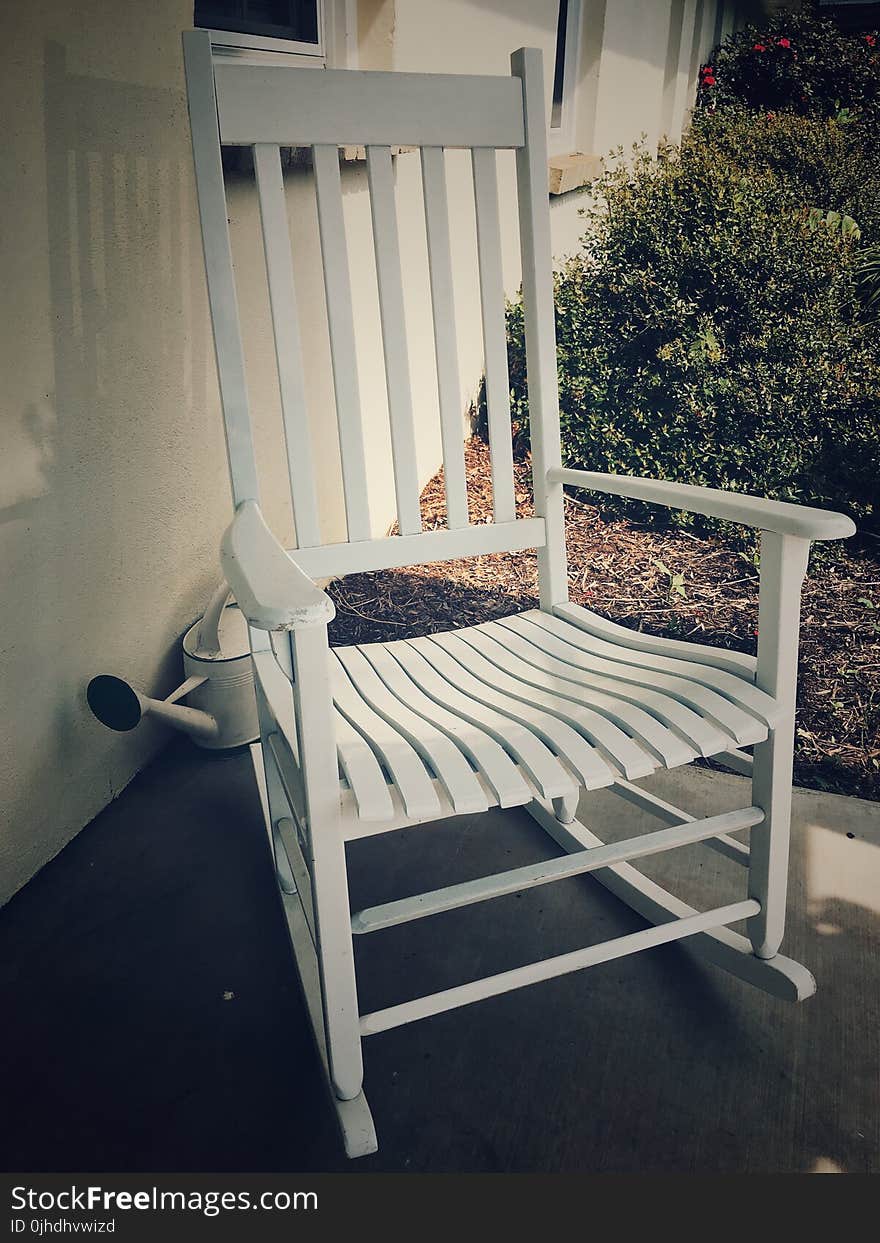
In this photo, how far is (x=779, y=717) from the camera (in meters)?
1.03

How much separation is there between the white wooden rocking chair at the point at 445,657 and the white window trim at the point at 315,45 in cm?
83

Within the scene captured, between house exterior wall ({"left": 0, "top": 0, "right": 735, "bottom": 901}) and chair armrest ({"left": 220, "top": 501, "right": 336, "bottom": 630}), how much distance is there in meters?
0.60

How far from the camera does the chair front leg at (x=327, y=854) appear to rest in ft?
2.72

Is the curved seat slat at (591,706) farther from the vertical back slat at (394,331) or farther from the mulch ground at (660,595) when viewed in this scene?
the mulch ground at (660,595)

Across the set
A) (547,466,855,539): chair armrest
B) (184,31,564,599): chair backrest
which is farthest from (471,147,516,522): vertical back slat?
(547,466,855,539): chair armrest

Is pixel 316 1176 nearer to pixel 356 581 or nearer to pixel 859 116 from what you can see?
pixel 356 581

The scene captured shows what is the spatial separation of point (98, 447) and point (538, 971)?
3.97 ft

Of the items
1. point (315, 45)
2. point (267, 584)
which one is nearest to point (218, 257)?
point (267, 584)

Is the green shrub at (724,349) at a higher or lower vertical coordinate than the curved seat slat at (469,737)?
higher

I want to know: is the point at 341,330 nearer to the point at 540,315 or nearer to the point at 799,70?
the point at 540,315

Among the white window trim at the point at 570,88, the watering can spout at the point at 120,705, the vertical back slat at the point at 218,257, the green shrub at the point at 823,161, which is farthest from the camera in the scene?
the white window trim at the point at 570,88

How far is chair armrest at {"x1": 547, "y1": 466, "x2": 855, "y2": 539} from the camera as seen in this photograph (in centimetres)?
96

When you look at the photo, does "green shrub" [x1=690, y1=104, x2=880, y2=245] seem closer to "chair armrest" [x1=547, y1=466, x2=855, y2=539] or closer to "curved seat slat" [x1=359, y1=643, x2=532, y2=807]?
"chair armrest" [x1=547, y1=466, x2=855, y2=539]

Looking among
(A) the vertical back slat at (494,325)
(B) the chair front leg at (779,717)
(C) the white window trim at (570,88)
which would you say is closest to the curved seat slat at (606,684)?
(B) the chair front leg at (779,717)
